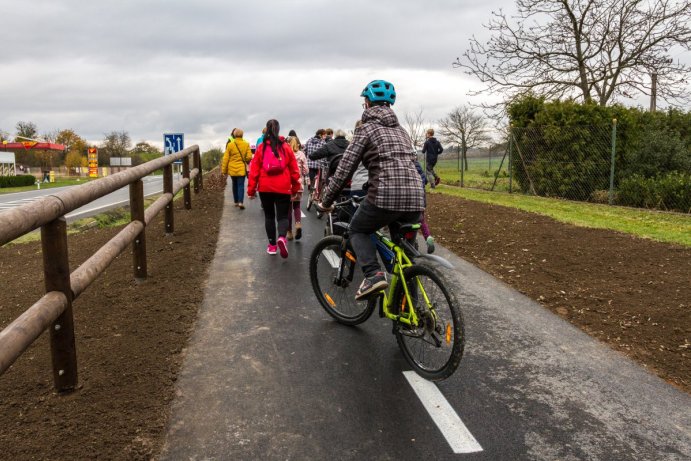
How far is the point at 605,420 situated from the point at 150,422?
271 cm

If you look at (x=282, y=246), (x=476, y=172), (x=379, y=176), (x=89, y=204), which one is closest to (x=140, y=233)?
(x=282, y=246)

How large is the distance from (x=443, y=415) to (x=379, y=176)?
173cm

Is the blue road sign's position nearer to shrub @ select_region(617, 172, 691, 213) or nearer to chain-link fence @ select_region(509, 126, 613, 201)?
chain-link fence @ select_region(509, 126, 613, 201)

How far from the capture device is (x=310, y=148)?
14.8m

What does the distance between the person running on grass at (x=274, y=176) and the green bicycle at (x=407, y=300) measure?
260 centimetres

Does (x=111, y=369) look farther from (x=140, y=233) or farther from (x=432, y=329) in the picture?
(x=140, y=233)

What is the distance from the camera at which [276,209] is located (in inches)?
316

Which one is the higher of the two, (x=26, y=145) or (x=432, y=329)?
(x=26, y=145)

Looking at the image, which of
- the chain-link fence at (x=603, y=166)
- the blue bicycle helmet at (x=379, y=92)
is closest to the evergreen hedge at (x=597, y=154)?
the chain-link fence at (x=603, y=166)

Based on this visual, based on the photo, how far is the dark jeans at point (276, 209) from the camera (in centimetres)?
787

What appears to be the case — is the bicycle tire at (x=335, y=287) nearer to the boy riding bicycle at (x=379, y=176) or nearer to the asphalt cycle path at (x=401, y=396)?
the asphalt cycle path at (x=401, y=396)

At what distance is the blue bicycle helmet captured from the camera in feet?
14.3

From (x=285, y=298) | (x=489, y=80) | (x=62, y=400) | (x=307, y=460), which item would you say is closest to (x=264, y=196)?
(x=285, y=298)

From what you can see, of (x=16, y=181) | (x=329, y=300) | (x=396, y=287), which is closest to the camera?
(x=396, y=287)
